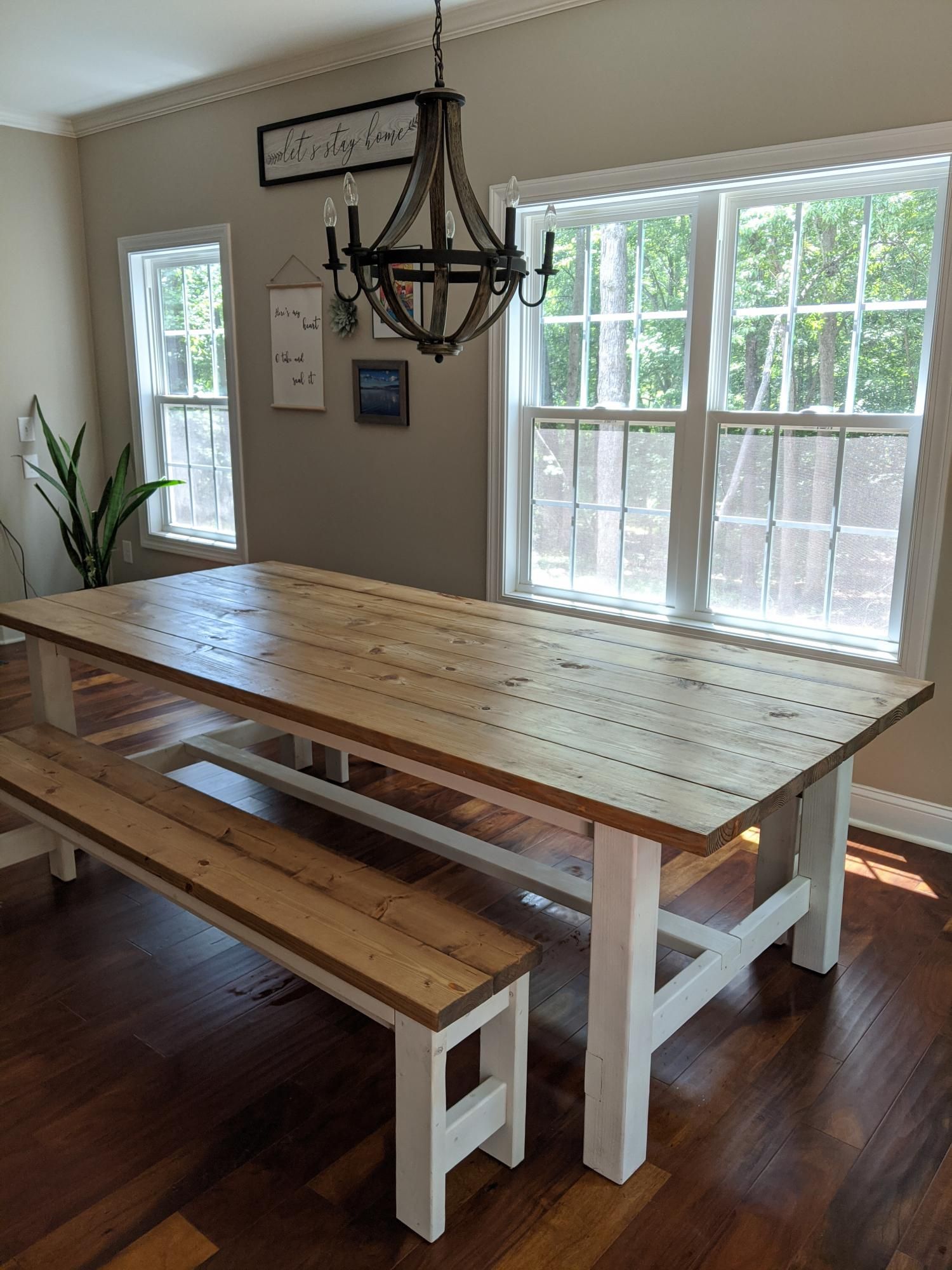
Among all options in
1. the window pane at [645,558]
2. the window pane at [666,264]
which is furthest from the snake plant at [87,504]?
the window pane at [666,264]

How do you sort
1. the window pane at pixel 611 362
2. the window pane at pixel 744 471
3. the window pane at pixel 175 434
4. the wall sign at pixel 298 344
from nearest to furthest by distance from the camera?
the window pane at pixel 744 471 → the window pane at pixel 611 362 → the wall sign at pixel 298 344 → the window pane at pixel 175 434

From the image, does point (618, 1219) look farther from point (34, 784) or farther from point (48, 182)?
point (48, 182)

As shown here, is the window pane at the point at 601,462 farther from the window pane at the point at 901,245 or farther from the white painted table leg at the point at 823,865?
the white painted table leg at the point at 823,865

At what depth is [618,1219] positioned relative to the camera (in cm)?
162

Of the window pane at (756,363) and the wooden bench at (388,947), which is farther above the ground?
the window pane at (756,363)

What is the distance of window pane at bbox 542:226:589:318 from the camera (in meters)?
3.51

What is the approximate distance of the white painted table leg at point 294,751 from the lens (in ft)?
11.3

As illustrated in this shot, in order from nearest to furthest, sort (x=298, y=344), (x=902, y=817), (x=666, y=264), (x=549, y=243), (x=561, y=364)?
1. (x=549, y=243)
2. (x=902, y=817)
3. (x=666, y=264)
4. (x=561, y=364)
5. (x=298, y=344)

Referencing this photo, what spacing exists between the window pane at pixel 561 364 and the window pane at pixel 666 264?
11.9 inches

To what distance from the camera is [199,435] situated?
→ 513cm

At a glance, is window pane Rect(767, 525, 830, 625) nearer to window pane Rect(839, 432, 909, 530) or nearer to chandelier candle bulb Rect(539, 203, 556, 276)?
window pane Rect(839, 432, 909, 530)

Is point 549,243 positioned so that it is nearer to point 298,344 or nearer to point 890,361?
point 890,361

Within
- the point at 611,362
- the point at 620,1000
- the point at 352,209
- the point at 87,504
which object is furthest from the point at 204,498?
the point at 620,1000

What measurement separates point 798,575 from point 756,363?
0.70 m
